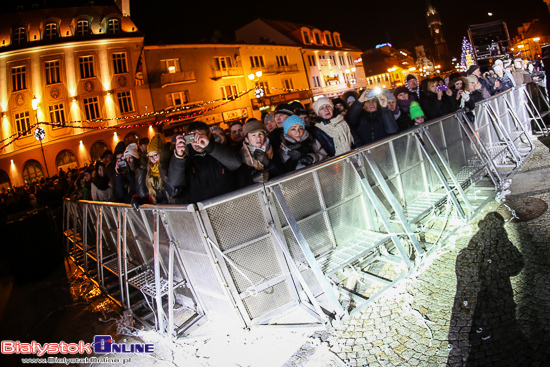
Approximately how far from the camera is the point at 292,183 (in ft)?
11.5

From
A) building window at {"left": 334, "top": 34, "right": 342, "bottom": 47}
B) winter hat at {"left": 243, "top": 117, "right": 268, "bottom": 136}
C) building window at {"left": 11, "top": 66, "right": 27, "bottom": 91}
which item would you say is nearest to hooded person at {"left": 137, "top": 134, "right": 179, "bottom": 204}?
→ winter hat at {"left": 243, "top": 117, "right": 268, "bottom": 136}

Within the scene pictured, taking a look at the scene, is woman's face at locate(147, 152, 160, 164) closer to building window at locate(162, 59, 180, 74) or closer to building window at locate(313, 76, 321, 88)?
building window at locate(162, 59, 180, 74)

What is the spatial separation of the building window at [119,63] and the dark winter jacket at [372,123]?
27713 millimetres

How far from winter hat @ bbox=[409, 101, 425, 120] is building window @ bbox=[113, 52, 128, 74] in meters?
27.9

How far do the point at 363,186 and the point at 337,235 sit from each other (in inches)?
30.2

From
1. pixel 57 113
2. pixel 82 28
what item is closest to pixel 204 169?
pixel 57 113

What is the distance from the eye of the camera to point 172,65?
28062 mm

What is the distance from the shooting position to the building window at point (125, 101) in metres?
26.1

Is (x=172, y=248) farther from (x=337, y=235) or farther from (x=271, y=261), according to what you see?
(x=337, y=235)

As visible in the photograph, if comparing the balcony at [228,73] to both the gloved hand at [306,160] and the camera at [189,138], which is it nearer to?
the gloved hand at [306,160]

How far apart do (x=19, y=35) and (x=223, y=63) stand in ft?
60.0

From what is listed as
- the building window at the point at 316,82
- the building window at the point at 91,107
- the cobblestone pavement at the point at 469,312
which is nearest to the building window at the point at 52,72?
the building window at the point at 91,107

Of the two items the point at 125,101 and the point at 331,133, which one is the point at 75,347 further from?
the point at 125,101

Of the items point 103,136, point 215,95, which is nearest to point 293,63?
point 215,95
